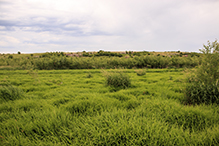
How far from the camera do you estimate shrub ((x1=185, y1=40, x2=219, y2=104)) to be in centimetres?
505

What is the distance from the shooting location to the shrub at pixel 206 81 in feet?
16.6

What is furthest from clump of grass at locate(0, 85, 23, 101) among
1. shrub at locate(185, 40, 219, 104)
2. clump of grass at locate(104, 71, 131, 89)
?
shrub at locate(185, 40, 219, 104)

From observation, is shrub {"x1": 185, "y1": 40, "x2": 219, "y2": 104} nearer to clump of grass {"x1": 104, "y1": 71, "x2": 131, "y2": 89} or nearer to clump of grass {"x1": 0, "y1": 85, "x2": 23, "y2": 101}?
clump of grass {"x1": 104, "y1": 71, "x2": 131, "y2": 89}

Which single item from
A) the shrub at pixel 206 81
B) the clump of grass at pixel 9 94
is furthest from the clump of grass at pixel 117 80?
the clump of grass at pixel 9 94

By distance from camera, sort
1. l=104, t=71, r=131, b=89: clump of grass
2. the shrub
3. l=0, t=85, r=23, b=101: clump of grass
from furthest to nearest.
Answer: l=104, t=71, r=131, b=89: clump of grass
l=0, t=85, r=23, b=101: clump of grass
the shrub

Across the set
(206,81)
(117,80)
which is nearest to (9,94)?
(117,80)

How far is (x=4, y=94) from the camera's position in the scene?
565 centimetres

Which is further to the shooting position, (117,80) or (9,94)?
(117,80)

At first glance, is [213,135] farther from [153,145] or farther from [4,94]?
[4,94]

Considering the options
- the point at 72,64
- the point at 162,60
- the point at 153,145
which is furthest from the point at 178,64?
the point at 153,145

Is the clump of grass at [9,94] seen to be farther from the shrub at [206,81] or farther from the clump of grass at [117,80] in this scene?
the shrub at [206,81]

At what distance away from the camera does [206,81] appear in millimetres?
5594

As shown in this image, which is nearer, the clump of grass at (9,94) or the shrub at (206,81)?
the shrub at (206,81)

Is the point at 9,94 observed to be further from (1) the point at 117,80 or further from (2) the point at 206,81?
(2) the point at 206,81
